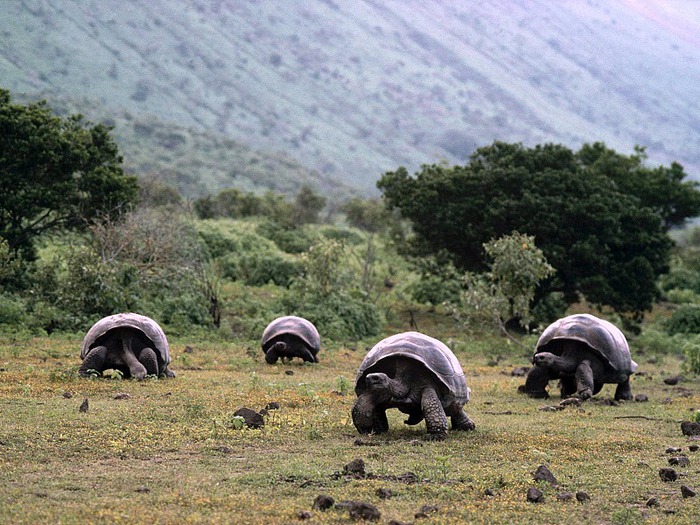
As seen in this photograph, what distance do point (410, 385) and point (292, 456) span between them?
1.84 metres

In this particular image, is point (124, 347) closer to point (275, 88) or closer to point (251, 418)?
point (251, 418)

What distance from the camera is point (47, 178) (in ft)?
81.6

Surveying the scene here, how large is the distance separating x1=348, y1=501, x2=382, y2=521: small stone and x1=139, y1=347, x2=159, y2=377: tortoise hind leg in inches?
319

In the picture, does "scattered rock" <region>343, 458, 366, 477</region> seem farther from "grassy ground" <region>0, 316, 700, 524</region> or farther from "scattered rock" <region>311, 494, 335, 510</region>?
"scattered rock" <region>311, 494, 335, 510</region>

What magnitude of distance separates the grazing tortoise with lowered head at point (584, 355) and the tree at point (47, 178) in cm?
1369

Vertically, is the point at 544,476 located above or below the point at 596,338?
below

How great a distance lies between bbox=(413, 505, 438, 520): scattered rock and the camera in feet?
21.6

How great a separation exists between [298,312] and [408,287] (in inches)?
294

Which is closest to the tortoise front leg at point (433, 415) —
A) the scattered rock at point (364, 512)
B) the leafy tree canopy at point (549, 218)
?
the scattered rock at point (364, 512)

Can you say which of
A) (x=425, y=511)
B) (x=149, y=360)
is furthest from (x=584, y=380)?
(x=425, y=511)

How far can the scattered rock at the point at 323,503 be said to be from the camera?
664 cm

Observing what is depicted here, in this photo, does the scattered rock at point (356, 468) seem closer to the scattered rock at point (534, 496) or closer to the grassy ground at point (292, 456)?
the grassy ground at point (292, 456)

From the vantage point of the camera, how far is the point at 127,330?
1394 cm

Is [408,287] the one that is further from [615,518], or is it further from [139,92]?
[139,92]
